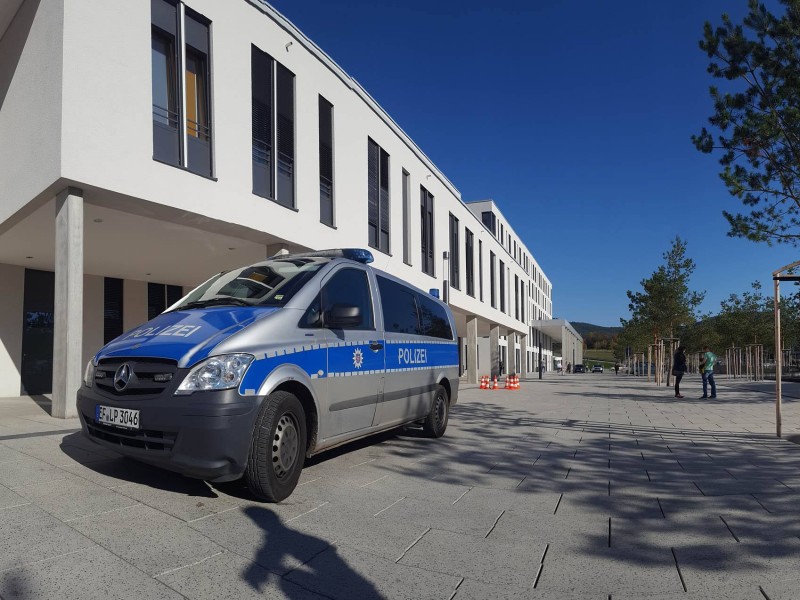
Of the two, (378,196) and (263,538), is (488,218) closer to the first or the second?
(378,196)

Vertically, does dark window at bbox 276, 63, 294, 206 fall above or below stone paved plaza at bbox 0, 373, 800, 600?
above

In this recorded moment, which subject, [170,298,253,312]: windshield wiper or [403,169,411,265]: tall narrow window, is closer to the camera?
[170,298,253,312]: windshield wiper

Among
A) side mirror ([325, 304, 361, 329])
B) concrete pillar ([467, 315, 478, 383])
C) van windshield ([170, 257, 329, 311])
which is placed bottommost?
concrete pillar ([467, 315, 478, 383])

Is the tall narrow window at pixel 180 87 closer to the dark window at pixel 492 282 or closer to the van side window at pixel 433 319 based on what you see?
the van side window at pixel 433 319

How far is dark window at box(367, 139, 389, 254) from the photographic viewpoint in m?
17.2

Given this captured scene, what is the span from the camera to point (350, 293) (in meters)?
5.47

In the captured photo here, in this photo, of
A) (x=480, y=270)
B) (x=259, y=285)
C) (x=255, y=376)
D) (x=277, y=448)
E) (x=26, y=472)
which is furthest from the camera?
(x=480, y=270)

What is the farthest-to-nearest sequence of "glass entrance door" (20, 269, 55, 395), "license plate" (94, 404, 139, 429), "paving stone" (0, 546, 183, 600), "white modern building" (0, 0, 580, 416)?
"glass entrance door" (20, 269, 55, 395) < "white modern building" (0, 0, 580, 416) < "license plate" (94, 404, 139, 429) < "paving stone" (0, 546, 183, 600)

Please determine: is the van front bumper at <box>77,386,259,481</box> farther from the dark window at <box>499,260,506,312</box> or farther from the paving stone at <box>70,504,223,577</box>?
the dark window at <box>499,260,506,312</box>

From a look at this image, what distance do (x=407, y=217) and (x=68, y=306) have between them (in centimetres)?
1352

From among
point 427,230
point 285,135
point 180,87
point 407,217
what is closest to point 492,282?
point 427,230

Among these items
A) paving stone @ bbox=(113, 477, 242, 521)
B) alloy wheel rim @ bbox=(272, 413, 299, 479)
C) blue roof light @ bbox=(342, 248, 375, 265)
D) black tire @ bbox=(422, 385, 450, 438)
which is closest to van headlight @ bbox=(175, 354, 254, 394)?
alloy wheel rim @ bbox=(272, 413, 299, 479)

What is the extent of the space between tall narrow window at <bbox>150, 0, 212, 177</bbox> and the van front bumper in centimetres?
713

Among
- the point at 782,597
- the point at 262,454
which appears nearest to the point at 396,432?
the point at 262,454
